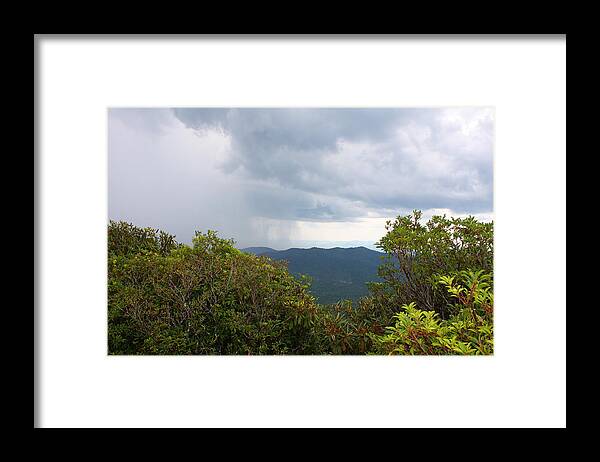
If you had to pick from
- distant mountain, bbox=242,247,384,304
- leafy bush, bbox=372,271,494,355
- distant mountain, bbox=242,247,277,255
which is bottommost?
leafy bush, bbox=372,271,494,355

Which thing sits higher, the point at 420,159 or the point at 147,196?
the point at 420,159

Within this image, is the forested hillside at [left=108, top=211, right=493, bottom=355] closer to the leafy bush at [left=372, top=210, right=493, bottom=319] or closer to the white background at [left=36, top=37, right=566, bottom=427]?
the leafy bush at [left=372, top=210, right=493, bottom=319]

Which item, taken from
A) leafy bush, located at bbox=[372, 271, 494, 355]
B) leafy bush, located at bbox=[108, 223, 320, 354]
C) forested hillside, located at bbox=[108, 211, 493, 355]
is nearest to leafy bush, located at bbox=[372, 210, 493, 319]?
forested hillside, located at bbox=[108, 211, 493, 355]

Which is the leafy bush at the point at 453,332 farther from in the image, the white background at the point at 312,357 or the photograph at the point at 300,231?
the white background at the point at 312,357

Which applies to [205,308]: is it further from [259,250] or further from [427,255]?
[427,255]
